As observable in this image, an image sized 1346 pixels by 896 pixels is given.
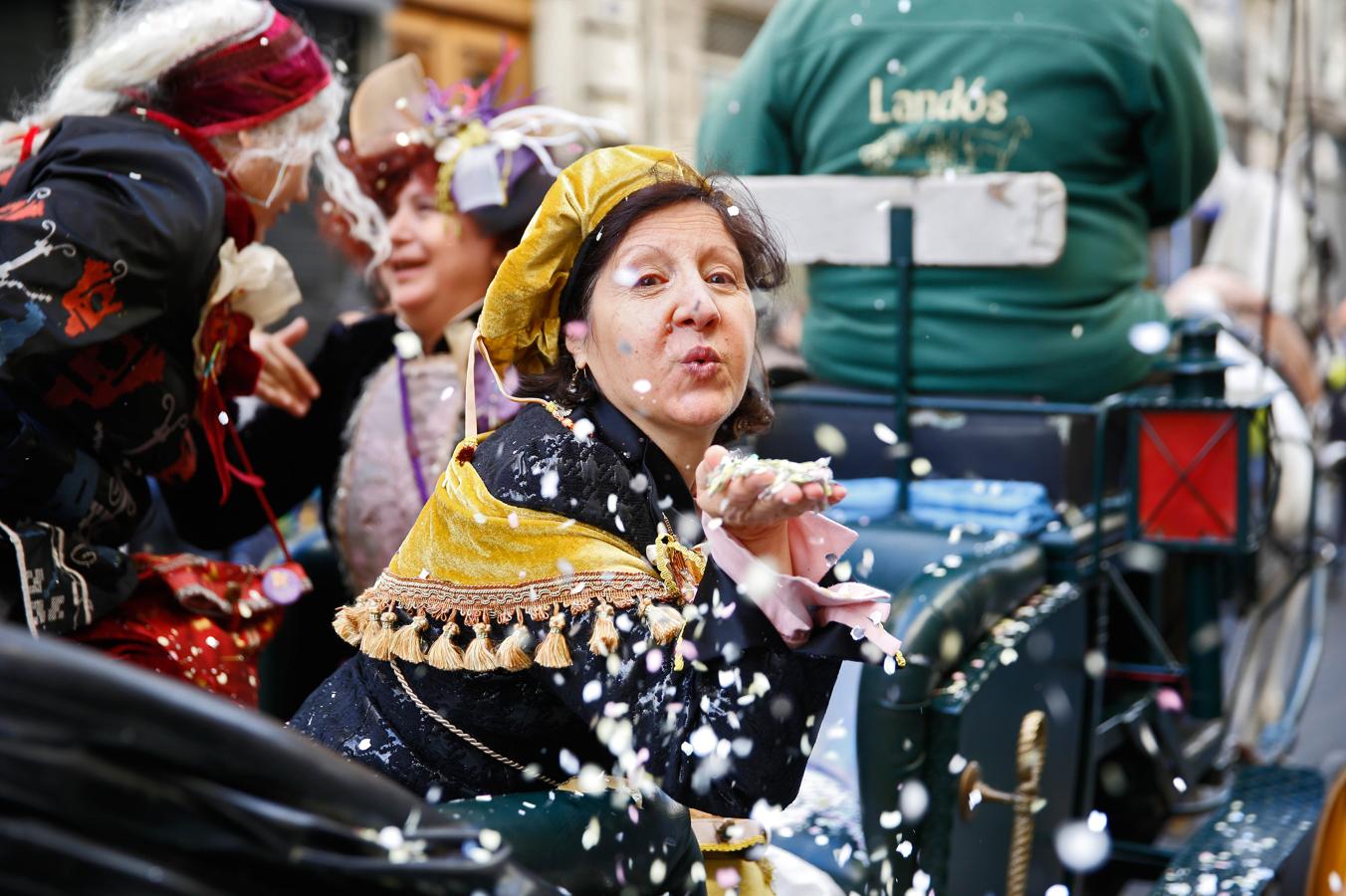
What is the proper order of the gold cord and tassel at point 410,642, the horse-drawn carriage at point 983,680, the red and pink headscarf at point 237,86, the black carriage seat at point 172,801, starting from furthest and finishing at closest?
1. the red and pink headscarf at point 237,86
2. the gold cord and tassel at point 410,642
3. the horse-drawn carriage at point 983,680
4. the black carriage seat at point 172,801

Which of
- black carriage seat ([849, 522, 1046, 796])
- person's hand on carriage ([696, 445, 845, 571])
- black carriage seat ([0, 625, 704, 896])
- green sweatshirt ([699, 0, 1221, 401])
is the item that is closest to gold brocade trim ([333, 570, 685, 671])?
person's hand on carriage ([696, 445, 845, 571])

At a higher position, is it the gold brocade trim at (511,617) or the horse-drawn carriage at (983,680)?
the gold brocade trim at (511,617)

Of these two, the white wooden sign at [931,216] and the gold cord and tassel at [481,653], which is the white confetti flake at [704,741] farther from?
the white wooden sign at [931,216]

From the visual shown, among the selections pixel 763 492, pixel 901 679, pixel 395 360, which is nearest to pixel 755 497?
pixel 763 492

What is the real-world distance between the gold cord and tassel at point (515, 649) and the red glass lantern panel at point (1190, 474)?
1.74 meters

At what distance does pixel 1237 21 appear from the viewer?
17062 millimetres

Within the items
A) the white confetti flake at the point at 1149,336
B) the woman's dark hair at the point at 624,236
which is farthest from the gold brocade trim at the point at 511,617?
the white confetti flake at the point at 1149,336

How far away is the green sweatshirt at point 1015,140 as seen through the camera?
9.71ft

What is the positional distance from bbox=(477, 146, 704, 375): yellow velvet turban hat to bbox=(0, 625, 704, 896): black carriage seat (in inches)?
29.0

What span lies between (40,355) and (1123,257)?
7.19 feet

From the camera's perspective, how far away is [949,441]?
2.96m

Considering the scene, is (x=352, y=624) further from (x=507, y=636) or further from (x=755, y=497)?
(x=755, y=497)

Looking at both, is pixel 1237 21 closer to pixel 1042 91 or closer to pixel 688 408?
pixel 1042 91

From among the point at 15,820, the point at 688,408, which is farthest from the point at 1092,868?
the point at 15,820
